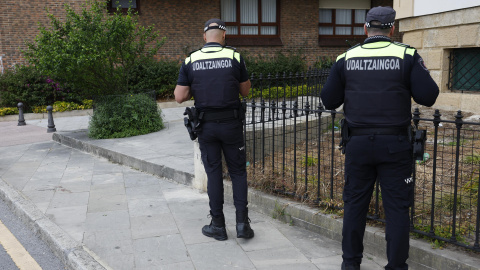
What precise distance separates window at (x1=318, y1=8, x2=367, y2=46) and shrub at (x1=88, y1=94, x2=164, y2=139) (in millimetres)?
12997

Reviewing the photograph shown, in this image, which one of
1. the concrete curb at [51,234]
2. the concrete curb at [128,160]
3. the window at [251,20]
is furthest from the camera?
the window at [251,20]

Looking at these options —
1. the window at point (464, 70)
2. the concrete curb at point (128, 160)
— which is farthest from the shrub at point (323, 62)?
the concrete curb at point (128, 160)

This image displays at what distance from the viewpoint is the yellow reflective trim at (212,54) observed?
14.6 feet

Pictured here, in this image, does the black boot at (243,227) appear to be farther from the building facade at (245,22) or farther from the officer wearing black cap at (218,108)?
the building facade at (245,22)

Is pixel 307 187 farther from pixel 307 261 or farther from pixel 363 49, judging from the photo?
pixel 363 49

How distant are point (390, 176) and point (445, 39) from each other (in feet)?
25.0

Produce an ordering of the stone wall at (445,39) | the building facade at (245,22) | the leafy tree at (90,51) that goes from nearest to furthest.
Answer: the stone wall at (445,39), the leafy tree at (90,51), the building facade at (245,22)

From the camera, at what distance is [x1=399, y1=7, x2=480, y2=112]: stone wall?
9188 millimetres

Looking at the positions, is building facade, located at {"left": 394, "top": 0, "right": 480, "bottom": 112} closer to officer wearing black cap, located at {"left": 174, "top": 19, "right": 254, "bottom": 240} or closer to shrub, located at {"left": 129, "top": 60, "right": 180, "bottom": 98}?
officer wearing black cap, located at {"left": 174, "top": 19, "right": 254, "bottom": 240}

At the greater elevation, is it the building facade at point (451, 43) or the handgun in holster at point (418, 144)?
the building facade at point (451, 43)

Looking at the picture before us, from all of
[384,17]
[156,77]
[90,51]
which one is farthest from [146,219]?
[156,77]

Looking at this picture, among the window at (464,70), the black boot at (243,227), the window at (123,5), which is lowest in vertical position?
the black boot at (243,227)

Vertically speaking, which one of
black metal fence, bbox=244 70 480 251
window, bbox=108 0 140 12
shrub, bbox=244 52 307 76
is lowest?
black metal fence, bbox=244 70 480 251

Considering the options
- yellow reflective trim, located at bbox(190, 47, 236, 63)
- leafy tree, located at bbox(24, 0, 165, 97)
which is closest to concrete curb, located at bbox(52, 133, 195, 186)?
leafy tree, located at bbox(24, 0, 165, 97)
